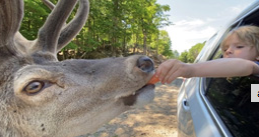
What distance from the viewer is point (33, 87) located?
1.83 m

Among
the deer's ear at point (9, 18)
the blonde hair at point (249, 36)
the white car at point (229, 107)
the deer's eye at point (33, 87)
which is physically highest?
the deer's ear at point (9, 18)

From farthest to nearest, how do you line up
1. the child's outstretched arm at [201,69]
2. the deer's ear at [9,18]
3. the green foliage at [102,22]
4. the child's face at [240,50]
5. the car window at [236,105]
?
the green foliage at [102,22] → the deer's ear at [9,18] → the child's face at [240,50] → the car window at [236,105] → the child's outstretched arm at [201,69]

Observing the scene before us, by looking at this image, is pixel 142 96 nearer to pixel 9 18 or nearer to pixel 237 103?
pixel 237 103

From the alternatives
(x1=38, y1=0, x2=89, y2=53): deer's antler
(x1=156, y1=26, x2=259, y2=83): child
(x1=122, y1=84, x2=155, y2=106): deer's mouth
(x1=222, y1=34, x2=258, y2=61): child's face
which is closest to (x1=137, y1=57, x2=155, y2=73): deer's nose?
(x1=122, y1=84, x2=155, y2=106): deer's mouth

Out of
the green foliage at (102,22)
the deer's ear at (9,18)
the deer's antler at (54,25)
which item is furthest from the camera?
the green foliage at (102,22)

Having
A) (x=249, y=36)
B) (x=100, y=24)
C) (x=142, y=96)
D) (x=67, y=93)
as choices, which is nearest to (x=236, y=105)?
(x=249, y=36)

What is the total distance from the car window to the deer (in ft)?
2.47

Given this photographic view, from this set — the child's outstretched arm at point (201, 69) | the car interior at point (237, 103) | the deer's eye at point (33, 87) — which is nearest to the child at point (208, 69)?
the child's outstretched arm at point (201, 69)

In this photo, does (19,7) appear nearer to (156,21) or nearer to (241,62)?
(241,62)

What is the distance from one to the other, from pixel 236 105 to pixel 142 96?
92cm

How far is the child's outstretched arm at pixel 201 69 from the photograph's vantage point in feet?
4.39

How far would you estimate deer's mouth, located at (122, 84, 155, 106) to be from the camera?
1797mm

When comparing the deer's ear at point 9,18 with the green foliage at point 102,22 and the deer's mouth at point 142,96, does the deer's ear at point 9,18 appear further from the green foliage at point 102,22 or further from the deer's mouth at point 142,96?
the green foliage at point 102,22

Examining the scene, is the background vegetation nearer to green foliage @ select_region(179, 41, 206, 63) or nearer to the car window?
the car window
